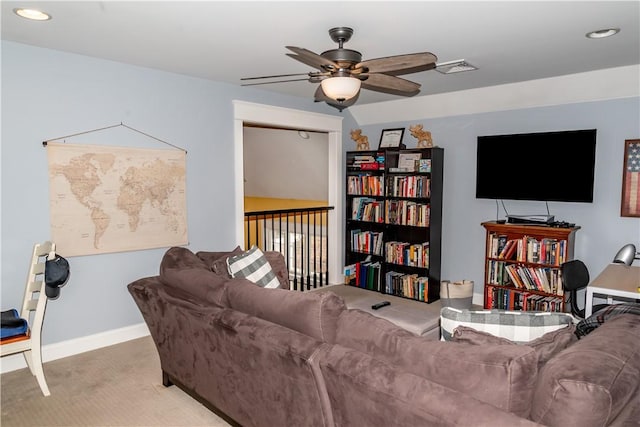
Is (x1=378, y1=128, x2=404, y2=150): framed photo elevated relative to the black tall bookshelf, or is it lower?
elevated

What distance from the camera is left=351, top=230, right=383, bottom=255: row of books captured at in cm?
536

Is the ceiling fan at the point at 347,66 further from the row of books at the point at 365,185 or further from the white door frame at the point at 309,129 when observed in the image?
the row of books at the point at 365,185

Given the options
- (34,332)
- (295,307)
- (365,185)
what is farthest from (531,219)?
(34,332)

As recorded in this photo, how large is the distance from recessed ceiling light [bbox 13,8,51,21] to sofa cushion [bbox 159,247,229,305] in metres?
1.61

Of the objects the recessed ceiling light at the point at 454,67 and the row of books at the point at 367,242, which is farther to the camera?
the row of books at the point at 367,242

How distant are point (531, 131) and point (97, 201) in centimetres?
417

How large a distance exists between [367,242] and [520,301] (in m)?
1.92


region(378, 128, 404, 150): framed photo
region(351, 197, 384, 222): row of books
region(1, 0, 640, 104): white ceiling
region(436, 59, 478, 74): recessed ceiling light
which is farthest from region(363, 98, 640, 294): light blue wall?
region(436, 59, 478, 74): recessed ceiling light

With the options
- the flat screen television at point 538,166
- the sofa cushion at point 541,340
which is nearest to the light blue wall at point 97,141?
→ the flat screen television at point 538,166

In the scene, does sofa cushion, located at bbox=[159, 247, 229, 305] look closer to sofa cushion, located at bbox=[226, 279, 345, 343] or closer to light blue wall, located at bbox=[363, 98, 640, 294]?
sofa cushion, located at bbox=[226, 279, 345, 343]

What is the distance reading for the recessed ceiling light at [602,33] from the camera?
8.91 feet

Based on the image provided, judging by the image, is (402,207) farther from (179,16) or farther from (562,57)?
(179,16)

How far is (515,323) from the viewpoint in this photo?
1.63 meters

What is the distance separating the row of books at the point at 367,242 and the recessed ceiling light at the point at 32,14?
3.95 metres
